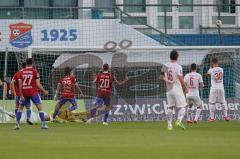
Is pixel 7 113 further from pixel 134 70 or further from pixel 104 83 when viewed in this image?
pixel 134 70

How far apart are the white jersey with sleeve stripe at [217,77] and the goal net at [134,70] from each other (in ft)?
8.49

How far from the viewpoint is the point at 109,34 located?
34969mm

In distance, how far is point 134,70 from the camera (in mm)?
33406

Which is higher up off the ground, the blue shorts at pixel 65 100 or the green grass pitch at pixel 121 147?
the blue shorts at pixel 65 100

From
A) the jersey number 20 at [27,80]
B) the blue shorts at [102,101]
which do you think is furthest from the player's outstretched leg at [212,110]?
the jersey number 20 at [27,80]

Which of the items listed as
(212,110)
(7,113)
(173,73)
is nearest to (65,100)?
(7,113)

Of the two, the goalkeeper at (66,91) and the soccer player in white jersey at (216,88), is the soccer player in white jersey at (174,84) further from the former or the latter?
the goalkeeper at (66,91)

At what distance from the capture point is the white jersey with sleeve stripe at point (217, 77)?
98.4 ft

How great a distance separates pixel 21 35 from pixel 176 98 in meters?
12.3

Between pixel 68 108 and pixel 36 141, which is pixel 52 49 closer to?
pixel 68 108

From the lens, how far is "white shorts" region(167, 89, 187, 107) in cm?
2336

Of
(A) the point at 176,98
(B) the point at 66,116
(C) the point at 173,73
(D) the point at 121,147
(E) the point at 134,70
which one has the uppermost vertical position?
(E) the point at 134,70

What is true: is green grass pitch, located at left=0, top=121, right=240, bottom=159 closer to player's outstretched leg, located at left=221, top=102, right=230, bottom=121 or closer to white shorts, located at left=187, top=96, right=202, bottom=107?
white shorts, located at left=187, top=96, right=202, bottom=107

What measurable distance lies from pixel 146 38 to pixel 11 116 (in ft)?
26.1
